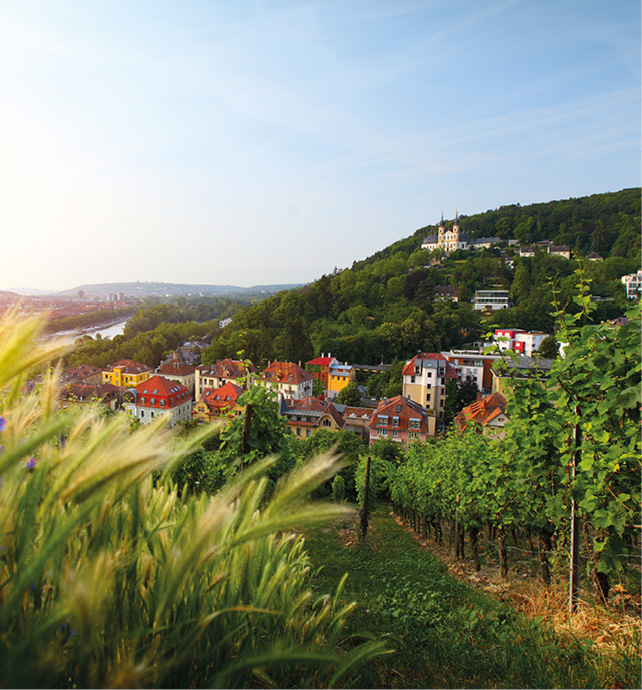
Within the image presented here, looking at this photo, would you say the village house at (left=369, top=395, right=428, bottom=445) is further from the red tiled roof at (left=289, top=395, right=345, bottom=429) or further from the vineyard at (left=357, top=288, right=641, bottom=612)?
the vineyard at (left=357, top=288, right=641, bottom=612)

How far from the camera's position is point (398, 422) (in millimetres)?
36656

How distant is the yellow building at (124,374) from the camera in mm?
46156

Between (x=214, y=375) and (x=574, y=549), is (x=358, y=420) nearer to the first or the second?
(x=214, y=375)

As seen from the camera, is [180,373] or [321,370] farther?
[321,370]

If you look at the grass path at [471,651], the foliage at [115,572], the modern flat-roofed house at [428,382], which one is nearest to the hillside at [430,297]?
the modern flat-roofed house at [428,382]

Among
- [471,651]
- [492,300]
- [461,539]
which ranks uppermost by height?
[471,651]

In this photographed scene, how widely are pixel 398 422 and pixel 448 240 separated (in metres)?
96.1

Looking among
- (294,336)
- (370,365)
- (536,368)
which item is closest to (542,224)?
(370,365)

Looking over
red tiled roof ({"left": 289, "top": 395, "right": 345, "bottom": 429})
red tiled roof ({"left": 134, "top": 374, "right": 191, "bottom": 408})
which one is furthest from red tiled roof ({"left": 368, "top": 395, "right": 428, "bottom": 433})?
red tiled roof ({"left": 134, "top": 374, "right": 191, "bottom": 408})

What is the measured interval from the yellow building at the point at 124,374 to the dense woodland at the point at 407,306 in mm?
3623

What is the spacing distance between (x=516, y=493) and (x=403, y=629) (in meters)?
3.52

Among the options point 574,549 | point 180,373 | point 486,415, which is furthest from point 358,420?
point 574,549

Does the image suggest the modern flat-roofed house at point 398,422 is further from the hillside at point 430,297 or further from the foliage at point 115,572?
the foliage at point 115,572

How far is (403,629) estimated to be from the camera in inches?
109
